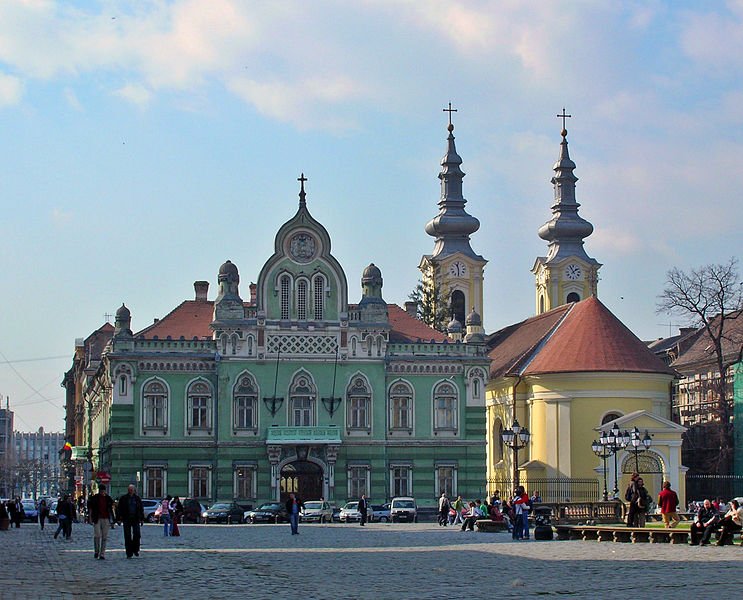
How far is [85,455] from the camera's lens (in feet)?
279

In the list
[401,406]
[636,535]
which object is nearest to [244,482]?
[401,406]

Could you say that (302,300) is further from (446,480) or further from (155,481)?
(446,480)

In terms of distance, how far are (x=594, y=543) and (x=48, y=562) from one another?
1421 centimetres

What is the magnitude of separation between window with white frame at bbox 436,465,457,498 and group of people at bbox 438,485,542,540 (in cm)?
67

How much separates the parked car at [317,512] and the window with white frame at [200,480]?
8.09 m

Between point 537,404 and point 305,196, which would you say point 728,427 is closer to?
point 537,404

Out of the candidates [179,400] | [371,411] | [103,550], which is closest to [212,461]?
[179,400]

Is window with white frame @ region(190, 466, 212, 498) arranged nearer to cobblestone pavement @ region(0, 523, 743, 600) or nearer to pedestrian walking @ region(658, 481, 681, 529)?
cobblestone pavement @ region(0, 523, 743, 600)

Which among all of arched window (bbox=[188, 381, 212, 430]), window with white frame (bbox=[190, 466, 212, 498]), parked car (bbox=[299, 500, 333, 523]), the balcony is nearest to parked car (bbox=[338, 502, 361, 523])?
parked car (bbox=[299, 500, 333, 523])

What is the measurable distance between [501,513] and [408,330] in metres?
23.5

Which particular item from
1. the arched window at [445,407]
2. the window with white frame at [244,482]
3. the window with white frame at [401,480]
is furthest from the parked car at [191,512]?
the arched window at [445,407]

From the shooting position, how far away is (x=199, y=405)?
71.2m

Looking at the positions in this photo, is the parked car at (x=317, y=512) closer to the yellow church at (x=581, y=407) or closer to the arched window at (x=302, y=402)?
the arched window at (x=302, y=402)

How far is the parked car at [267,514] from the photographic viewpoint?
6419 cm
